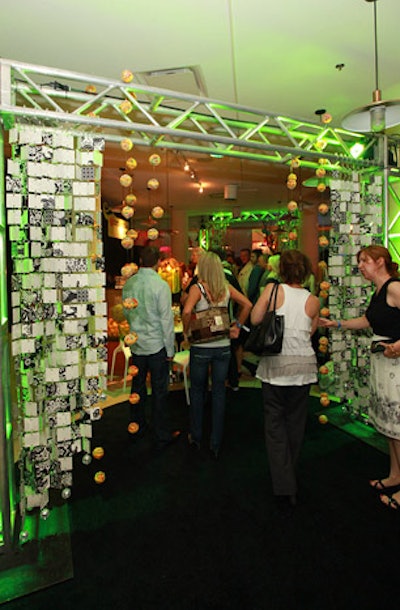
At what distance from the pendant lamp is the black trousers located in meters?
1.82

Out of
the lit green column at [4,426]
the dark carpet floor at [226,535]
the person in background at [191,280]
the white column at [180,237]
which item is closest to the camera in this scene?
the dark carpet floor at [226,535]

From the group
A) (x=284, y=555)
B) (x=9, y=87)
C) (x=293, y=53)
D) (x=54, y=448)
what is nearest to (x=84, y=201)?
(x=9, y=87)

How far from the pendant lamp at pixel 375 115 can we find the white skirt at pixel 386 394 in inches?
61.2

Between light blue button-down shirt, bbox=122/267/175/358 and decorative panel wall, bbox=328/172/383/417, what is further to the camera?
decorative panel wall, bbox=328/172/383/417

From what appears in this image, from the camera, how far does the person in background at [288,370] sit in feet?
8.87

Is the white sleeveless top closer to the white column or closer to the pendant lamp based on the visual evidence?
the pendant lamp

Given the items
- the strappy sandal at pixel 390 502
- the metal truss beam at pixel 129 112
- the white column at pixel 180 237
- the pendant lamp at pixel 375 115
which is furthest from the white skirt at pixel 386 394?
the white column at pixel 180 237

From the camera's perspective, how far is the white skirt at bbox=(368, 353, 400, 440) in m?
2.72

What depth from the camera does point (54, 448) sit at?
2725mm

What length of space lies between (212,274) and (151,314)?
0.63 m

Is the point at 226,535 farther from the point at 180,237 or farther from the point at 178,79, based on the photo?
the point at 180,237

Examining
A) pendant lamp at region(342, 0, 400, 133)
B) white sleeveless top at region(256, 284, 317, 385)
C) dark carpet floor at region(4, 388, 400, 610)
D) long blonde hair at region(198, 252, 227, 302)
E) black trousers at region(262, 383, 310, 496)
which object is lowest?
dark carpet floor at region(4, 388, 400, 610)

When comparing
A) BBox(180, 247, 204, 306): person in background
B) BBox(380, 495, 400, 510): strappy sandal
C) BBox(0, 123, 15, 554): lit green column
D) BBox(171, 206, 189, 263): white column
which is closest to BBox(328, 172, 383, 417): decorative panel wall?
BBox(180, 247, 204, 306): person in background

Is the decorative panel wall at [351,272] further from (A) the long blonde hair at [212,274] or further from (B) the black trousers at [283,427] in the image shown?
(B) the black trousers at [283,427]
